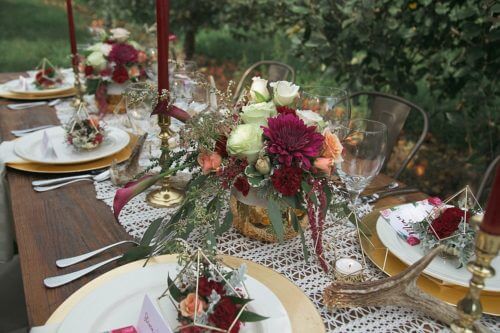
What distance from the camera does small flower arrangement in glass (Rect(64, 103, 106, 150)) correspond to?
1.26 metres

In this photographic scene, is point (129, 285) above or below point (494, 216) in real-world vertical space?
below

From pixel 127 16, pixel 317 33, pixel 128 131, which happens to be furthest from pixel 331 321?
pixel 127 16

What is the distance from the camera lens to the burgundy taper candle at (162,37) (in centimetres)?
93

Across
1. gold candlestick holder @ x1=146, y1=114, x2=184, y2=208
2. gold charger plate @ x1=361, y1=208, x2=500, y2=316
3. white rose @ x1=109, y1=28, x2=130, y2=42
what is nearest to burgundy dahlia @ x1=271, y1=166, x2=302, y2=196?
gold charger plate @ x1=361, y1=208, x2=500, y2=316

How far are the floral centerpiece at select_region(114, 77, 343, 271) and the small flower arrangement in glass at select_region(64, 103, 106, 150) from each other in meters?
0.48

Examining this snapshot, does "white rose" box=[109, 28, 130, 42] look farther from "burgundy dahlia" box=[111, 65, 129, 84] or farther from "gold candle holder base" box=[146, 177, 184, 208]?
"gold candle holder base" box=[146, 177, 184, 208]

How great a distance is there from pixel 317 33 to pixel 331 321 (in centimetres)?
191

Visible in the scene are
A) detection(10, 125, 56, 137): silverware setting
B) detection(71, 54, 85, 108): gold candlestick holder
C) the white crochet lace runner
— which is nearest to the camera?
the white crochet lace runner

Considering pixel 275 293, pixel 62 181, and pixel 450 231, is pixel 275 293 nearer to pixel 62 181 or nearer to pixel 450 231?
pixel 450 231

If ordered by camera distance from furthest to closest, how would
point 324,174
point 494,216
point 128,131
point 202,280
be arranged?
point 128,131 < point 324,174 < point 202,280 < point 494,216

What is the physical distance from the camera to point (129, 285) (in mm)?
704

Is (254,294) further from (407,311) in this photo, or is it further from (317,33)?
(317,33)

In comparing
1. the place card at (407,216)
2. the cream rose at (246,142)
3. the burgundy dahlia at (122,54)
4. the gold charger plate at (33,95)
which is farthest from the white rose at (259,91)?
the gold charger plate at (33,95)

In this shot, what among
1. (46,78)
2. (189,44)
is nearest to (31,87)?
(46,78)
